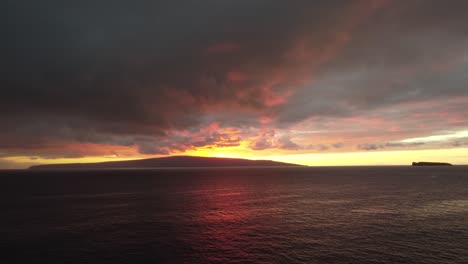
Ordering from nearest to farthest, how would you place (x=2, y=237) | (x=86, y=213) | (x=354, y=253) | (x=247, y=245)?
(x=354, y=253), (x=247, y=245), (x=2, y=237), (x=86, y=213)

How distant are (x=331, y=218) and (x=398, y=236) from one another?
1772 centimetres

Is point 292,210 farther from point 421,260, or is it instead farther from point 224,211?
point 421,260

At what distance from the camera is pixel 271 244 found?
4794cm

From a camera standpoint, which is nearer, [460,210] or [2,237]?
[2,237]

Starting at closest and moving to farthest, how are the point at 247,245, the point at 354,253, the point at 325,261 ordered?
1. the point at 325,261
2. the point at 354,253
3. the point at 247,245

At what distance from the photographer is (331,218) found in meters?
67.9

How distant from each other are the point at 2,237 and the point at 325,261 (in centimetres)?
5989

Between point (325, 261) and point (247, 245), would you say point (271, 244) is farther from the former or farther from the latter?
point (325, 261)

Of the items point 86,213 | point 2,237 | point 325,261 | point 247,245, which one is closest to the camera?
point 325,261

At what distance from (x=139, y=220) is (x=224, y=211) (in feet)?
82.4

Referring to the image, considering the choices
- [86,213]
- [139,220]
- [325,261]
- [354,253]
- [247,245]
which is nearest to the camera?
[325,261]

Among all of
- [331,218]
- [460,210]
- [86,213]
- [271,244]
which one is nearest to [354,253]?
[271,244]

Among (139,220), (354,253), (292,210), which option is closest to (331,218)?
(292,210)

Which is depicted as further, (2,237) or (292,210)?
(292,210)
